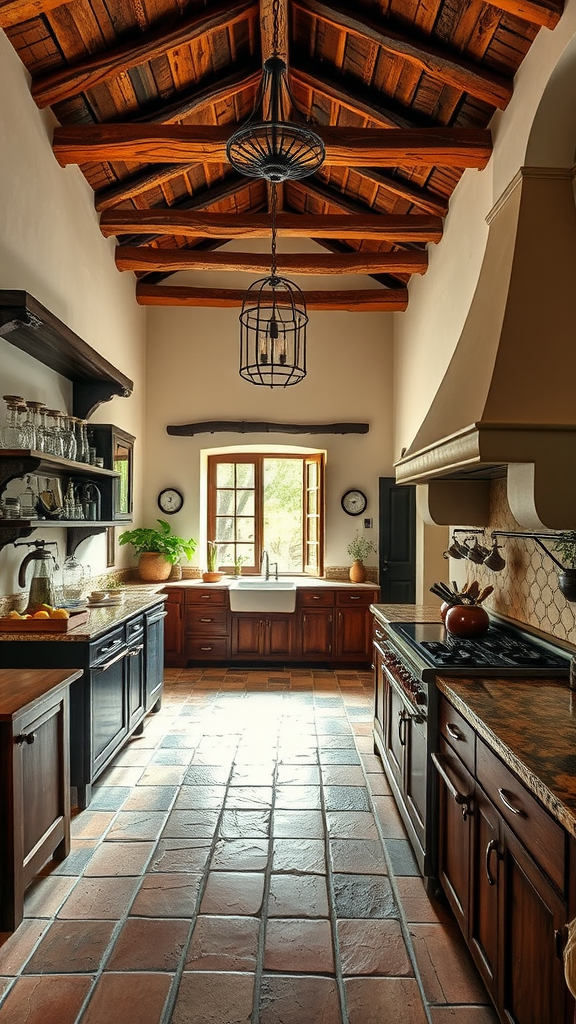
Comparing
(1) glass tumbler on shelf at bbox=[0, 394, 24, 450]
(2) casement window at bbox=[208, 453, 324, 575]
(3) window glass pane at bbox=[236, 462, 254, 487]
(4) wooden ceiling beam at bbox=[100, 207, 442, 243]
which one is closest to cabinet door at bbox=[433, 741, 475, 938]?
(1) glass tumbler on shelf at bbox=[0, 394, 24, 450]

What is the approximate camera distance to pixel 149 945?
225cm

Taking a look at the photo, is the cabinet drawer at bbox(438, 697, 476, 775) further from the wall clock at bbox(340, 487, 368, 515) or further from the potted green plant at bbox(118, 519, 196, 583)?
the wall clock at bbox(340, 487, 368, 515)

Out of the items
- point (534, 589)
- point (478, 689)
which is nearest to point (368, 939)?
point (478, 689)

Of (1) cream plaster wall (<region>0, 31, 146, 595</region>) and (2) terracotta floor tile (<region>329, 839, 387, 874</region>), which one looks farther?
(1) cream plaster wall (<region>0, 31, 146, 595</region>)

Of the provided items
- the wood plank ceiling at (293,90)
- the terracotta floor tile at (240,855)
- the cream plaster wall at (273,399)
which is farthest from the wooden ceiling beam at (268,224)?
the terracotta floor tile at (240,855)

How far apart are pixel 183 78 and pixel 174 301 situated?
242cm

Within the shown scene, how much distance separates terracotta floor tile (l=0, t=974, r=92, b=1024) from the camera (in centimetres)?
192

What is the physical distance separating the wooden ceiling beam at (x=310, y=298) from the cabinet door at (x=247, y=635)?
3.24 m

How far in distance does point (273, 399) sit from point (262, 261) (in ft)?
5.16

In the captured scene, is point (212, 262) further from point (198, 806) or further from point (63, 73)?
point (198, 806)

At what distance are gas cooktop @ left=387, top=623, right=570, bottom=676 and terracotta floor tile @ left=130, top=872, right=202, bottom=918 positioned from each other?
1287mm

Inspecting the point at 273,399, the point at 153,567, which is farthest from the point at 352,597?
the point at 273,399

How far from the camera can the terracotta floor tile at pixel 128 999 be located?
1.92m

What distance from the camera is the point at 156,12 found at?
12.9ft
